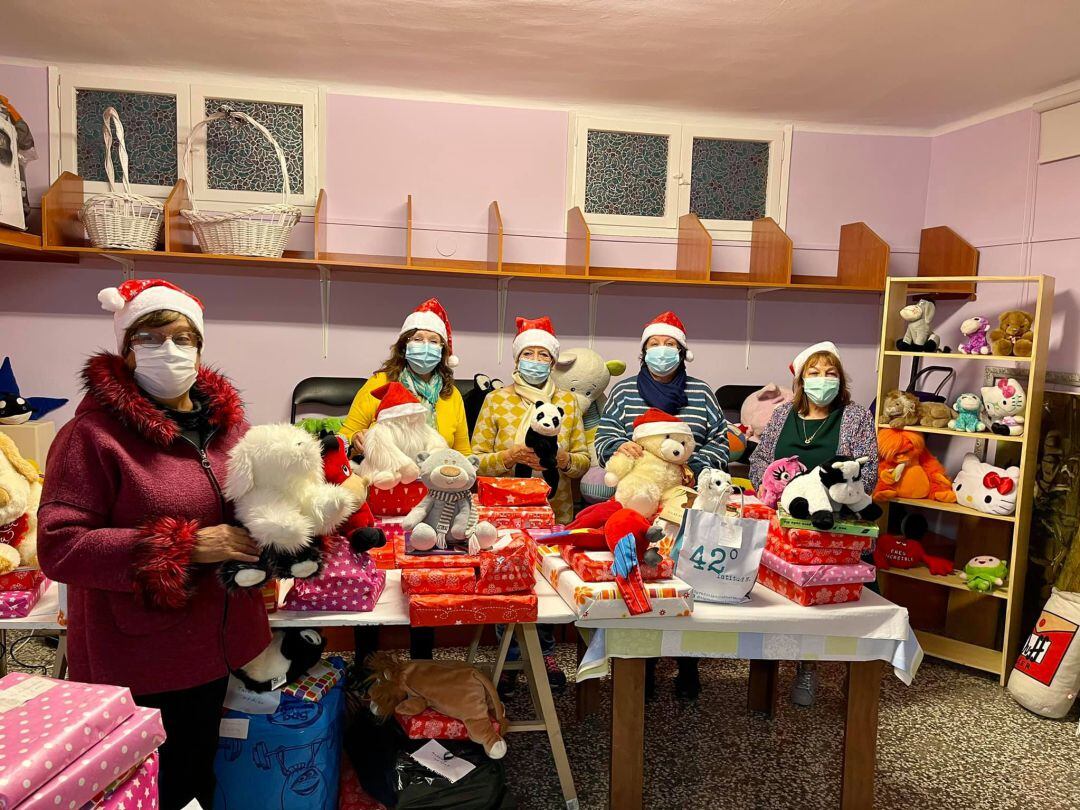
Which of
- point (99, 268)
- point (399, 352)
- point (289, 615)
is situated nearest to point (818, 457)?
point (399, 352)

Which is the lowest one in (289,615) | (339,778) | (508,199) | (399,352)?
(339,778)

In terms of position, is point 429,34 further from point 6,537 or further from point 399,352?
point 6,537

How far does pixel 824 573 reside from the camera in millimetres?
2014

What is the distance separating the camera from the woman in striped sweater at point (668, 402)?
2881 millimetres

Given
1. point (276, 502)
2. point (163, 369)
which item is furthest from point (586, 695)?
point (163, 369)

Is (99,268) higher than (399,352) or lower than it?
higher

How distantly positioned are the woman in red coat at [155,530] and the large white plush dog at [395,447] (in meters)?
0.82

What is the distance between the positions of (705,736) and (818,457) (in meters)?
1.05

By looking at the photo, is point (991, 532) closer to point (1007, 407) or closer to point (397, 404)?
point (1007, 407)

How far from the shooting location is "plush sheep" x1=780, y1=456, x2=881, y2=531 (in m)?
1.98

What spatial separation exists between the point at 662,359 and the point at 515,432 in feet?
2.09

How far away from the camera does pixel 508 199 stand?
13.7 ft

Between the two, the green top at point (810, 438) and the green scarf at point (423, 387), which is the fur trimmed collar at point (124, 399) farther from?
the green top at point (810, 438)

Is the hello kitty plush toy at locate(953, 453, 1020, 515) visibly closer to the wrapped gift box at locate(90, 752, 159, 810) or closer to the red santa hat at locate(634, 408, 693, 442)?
the red santa hat at locate(634, 408, 693, 442)
